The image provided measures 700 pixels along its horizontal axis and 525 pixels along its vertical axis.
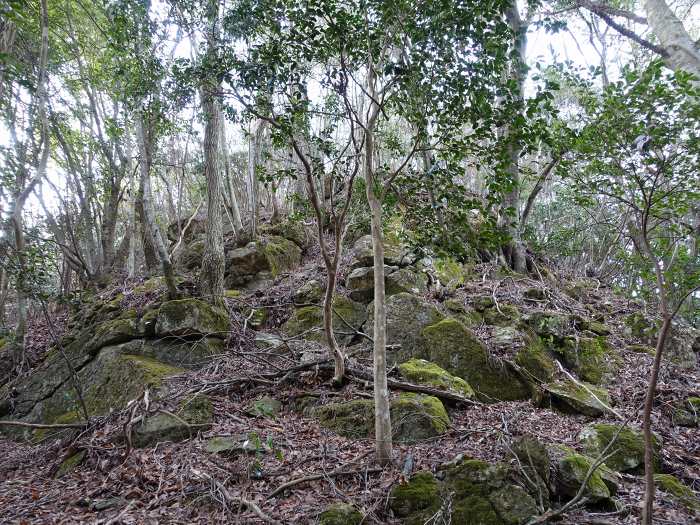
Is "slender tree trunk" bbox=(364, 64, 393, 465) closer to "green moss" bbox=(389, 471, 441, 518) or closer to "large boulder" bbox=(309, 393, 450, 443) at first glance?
"green moss" bbox=(389, 471, 441, 518)

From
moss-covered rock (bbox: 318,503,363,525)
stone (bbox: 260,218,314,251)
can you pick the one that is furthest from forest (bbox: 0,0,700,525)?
stone (bbox: 260,218,314,251)

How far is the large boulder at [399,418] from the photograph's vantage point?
5.52 metres

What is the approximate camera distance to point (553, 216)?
1856cm

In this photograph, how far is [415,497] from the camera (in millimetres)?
4062

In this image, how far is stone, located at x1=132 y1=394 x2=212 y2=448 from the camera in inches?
223

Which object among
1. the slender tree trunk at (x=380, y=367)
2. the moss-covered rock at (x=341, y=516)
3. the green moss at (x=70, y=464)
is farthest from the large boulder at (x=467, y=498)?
the green moss at (x=70, y=464)

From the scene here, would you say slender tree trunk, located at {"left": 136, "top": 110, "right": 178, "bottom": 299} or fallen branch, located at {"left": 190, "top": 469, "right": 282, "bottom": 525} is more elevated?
slender tree trunk, located at {"left": 136, "top": 110, "right": 178, "bottom": 299}

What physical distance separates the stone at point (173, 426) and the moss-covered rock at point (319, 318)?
3.21 metres

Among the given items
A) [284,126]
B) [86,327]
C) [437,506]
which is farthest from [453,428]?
[86,327]

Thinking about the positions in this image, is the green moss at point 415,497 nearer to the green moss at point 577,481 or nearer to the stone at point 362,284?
the green moss at point 577,481

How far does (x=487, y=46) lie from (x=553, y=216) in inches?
640

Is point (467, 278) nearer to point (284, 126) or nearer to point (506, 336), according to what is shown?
point (506, 336)

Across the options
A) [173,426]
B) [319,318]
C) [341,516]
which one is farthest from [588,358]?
[173,426]

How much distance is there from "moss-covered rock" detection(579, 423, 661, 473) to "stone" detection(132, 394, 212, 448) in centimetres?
527
